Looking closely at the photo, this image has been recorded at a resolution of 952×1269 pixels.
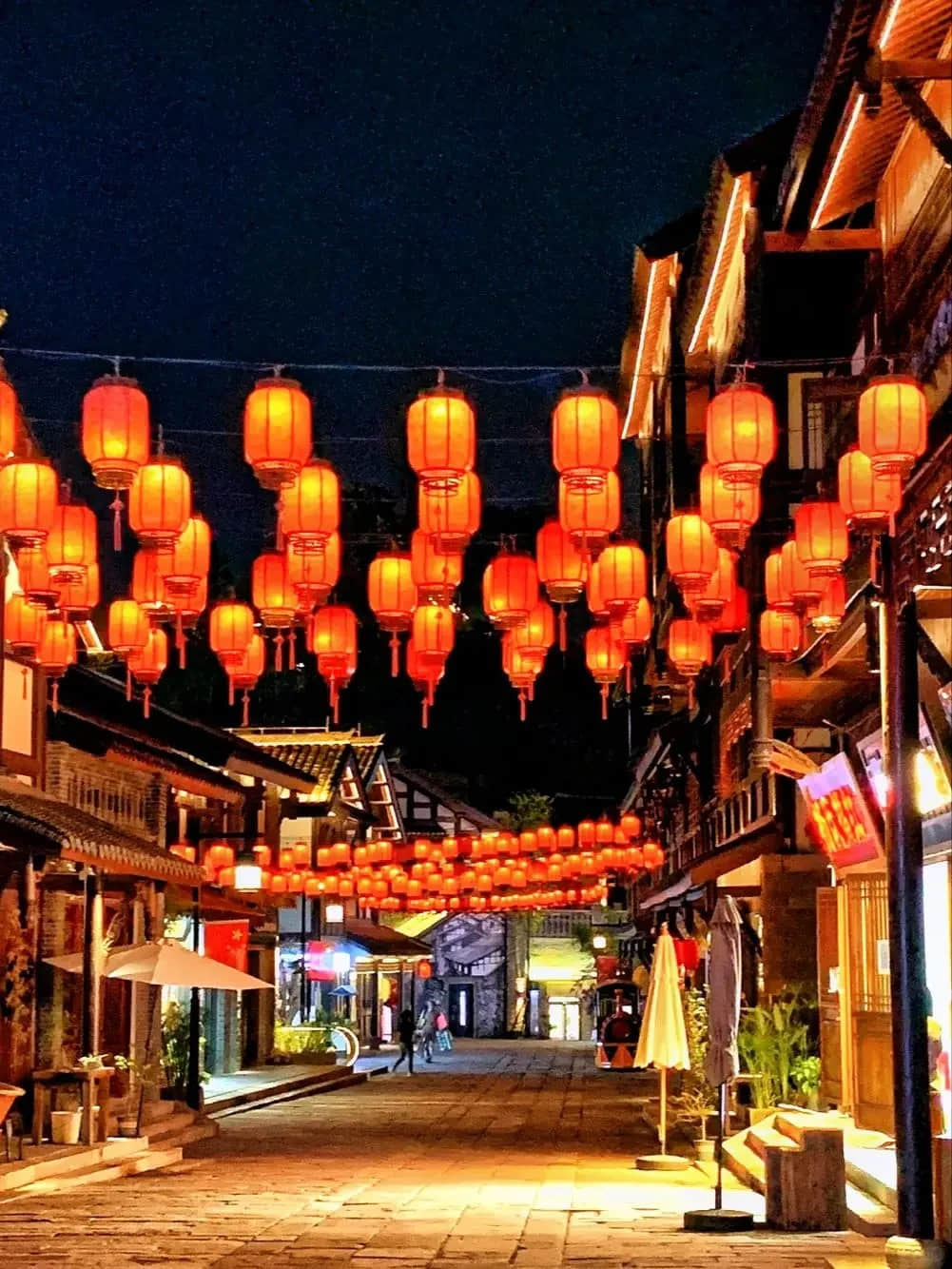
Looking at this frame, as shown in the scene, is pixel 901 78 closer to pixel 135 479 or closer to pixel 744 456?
pixel 744 456

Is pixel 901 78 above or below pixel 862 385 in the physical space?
above

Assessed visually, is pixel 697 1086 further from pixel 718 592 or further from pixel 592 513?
pixel 592 513

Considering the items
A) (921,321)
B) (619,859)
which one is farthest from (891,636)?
(619,859)

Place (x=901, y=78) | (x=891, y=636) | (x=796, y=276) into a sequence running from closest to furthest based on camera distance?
(x=901, y=78), (x=891, y=636), (x=796, y=276)

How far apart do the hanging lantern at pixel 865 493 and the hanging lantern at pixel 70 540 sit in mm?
8430

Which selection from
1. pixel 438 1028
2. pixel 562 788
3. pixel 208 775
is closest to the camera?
pixel 208 775

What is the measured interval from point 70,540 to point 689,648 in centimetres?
1037

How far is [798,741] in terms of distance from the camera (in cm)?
2758

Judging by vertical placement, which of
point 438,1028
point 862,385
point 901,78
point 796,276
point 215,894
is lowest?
point 438,1028

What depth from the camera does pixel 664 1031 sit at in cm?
2250

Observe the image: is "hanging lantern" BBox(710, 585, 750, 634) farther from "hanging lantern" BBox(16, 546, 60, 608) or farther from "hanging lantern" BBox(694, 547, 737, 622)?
"hanging lantern" BBox(16, 546, 60, 608)

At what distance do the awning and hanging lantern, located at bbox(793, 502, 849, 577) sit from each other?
9.73 m

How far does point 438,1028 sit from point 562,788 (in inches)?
750

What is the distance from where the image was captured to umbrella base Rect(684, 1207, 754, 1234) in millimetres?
16312
